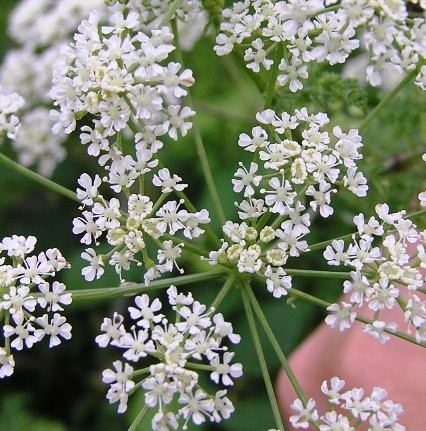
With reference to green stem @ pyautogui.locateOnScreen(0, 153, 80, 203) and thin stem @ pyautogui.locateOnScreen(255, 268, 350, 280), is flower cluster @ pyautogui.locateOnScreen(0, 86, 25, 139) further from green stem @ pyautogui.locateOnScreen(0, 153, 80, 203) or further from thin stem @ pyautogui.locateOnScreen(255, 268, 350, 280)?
thin stem @ pyautogui.locateOnScreen(255, 268, 350, 280)

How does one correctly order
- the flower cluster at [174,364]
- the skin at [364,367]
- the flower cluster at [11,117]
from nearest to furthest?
the flower cluster at [174,364] → the flower cluster at [11,117] → the skin at [364,367]

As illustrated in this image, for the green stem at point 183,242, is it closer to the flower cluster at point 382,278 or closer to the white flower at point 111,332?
the white flower at point 111,332

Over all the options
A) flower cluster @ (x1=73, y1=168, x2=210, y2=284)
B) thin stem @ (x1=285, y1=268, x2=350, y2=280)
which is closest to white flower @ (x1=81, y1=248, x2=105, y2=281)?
flower cluster @ (x1=73, y1=168, x2=210, y2=284)

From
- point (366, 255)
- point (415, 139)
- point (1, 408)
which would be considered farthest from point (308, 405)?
point (1, 408)

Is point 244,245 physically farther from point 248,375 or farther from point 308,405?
point 248,375

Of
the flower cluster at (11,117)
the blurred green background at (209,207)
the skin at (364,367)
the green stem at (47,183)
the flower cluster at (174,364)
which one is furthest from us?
the blurred green background at (209,207)

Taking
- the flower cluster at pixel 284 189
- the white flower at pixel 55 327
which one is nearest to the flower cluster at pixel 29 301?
the white flower at pixel 55 327
